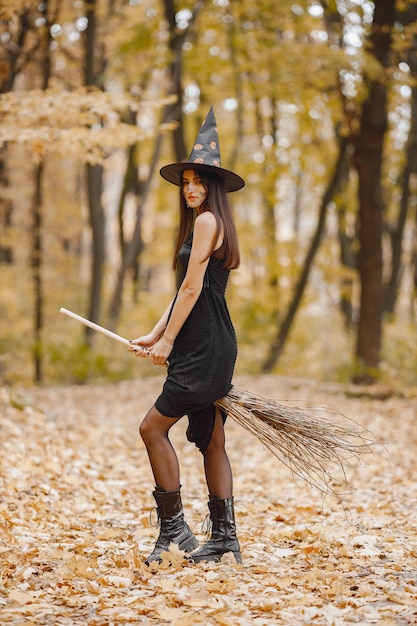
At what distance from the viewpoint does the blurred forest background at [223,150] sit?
1047 cm

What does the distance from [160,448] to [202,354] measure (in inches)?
22.5

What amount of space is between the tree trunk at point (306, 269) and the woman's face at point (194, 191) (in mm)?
9999

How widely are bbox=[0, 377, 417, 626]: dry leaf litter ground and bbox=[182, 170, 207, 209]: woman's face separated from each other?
1940mm

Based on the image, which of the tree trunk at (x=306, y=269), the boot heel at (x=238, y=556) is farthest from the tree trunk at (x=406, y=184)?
the boot heel at (x=238, y=556)

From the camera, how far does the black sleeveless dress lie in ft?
13.1

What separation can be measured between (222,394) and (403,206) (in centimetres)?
1261

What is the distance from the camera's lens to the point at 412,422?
9.26 m

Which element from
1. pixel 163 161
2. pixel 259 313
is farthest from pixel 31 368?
pixel 163 161

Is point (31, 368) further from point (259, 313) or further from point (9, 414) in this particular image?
point (9, 414)

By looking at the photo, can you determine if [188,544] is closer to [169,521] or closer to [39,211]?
[169,521]

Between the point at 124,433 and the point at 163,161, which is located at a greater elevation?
the point at 163,161

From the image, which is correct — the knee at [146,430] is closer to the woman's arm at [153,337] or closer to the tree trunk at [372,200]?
the woman's arm at [153,337]

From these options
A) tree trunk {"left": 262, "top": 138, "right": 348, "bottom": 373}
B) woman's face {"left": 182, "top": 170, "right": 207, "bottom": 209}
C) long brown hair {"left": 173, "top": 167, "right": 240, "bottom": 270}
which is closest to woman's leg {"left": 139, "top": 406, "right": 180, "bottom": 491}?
long brown hair {"left": 173, "top": 167, "right": 240, "bottom": 270}

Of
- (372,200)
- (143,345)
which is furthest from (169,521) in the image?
(372,200)
